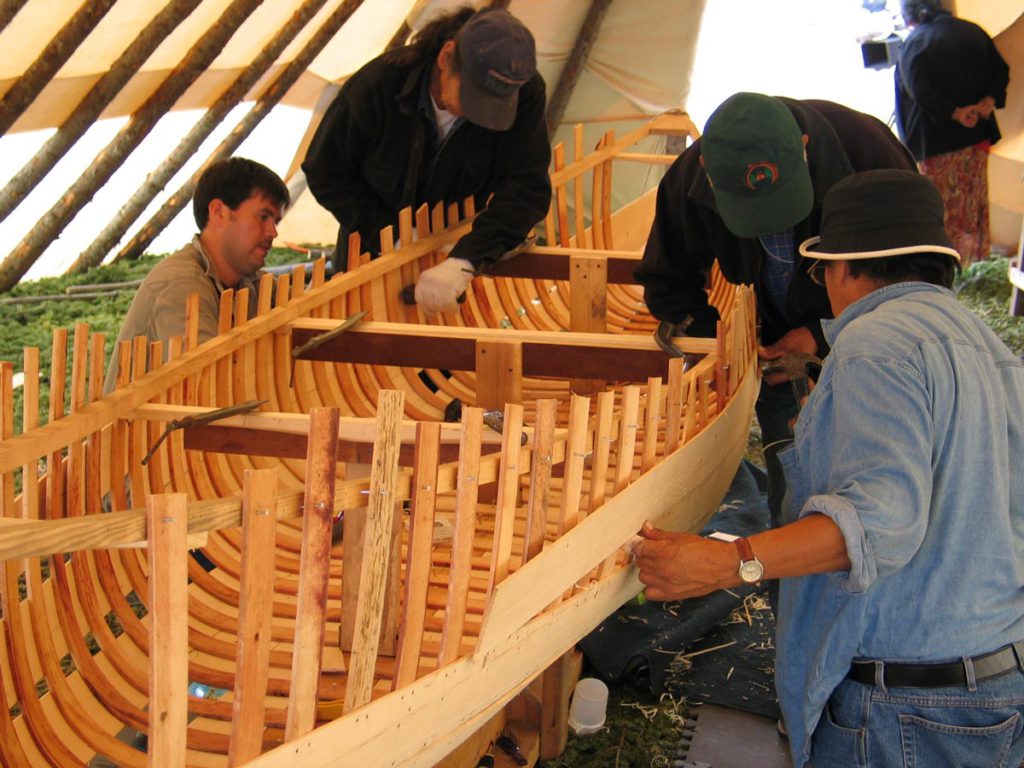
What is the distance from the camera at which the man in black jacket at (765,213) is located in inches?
128

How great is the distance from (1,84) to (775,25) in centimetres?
1053

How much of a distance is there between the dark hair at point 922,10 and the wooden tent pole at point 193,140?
4.37 meters

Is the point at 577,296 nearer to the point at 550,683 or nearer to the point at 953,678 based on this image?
the point at 550,683

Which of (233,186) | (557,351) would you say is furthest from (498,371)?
(233,186)

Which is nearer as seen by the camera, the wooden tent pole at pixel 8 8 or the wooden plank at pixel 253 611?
the wooden plank at pixel 253 611

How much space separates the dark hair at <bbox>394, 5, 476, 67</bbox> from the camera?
15.6 ft

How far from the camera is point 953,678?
2.38 meters

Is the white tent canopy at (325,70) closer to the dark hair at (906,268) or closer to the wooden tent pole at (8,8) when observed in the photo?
the wooden tent pole at (8,8)

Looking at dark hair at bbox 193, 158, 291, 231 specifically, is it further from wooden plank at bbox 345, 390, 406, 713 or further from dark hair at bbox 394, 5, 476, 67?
wooden plank at bbox 345, 390, 406, 713

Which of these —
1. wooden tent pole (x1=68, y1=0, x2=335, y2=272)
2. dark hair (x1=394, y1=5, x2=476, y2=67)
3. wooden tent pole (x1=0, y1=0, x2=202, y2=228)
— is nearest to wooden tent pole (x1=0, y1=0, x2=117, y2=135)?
wooden tent pole (x1=0, y1=0, x2=202, y2=228)

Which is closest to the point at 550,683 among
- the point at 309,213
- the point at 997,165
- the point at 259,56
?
the point at 259,56

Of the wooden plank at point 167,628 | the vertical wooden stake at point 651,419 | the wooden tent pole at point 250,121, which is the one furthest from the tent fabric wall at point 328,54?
the wooden plank at point 167,628

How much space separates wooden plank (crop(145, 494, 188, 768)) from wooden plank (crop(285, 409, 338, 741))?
24 centimetres

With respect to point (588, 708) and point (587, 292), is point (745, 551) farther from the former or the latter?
point (587, 292)
